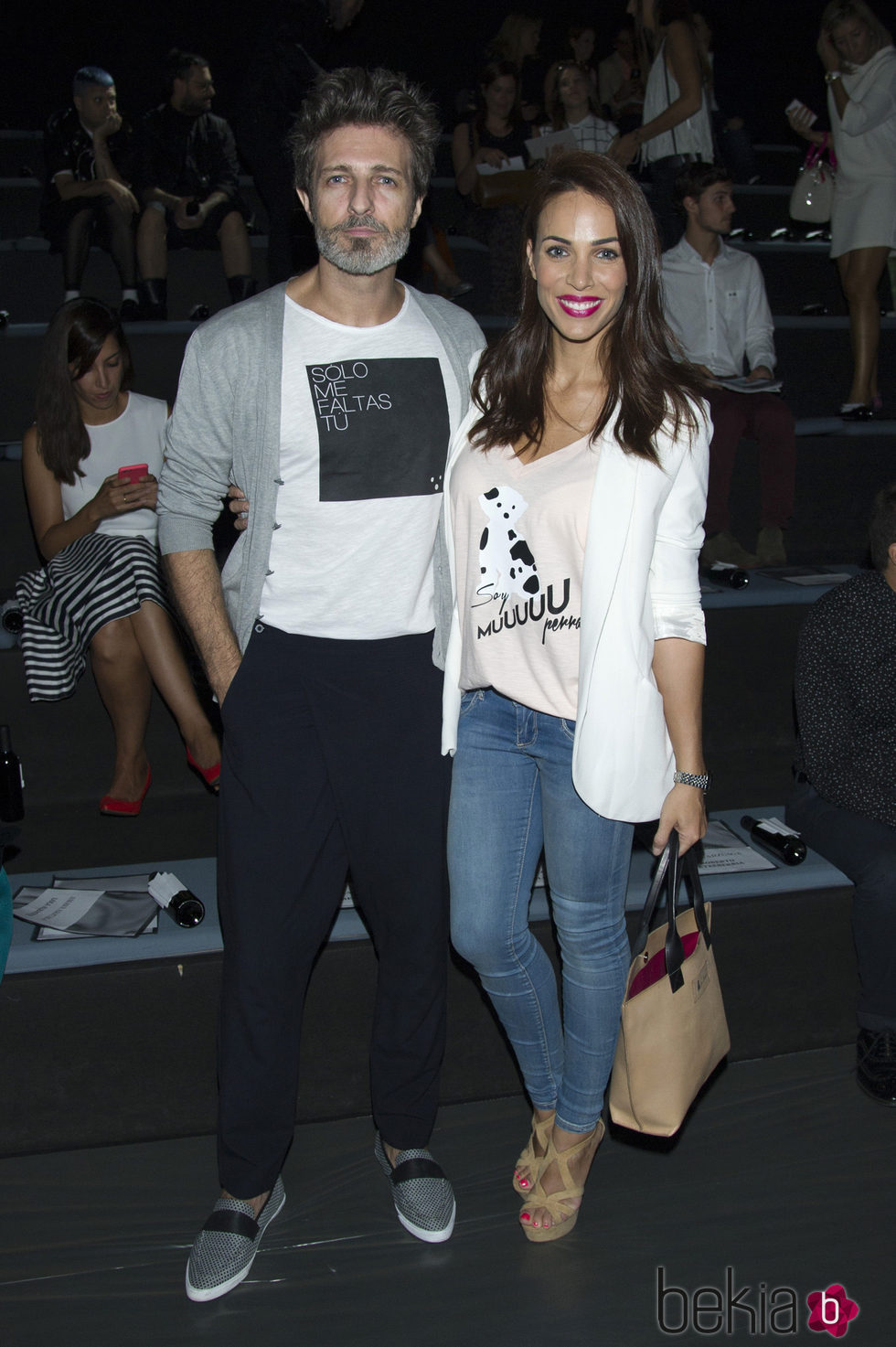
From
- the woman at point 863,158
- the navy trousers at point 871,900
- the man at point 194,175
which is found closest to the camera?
the navy trousers at point 871,900

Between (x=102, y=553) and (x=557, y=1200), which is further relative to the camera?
(x=102, y=553)

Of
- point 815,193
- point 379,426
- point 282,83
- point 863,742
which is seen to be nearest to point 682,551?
point 379,426

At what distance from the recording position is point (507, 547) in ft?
5.43

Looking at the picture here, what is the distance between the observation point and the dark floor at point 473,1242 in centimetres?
171

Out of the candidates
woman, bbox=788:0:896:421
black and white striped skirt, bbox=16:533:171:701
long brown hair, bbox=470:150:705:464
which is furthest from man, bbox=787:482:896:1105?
woman, bbox=788:0:896:421

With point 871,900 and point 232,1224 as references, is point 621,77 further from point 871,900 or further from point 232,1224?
point 232,1224

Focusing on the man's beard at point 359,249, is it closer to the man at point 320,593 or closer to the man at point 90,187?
the man at point 320,593

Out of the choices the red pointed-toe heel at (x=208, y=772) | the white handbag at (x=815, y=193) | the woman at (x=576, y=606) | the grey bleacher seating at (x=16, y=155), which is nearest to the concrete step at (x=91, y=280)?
the grey bleacher seating at (x=16, y=155)

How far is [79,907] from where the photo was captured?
2227 mm

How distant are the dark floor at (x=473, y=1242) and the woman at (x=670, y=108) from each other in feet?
10.9

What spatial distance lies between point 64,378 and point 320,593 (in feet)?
5.03

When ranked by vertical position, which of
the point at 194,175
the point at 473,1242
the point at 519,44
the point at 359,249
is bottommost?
the point at 473,1242

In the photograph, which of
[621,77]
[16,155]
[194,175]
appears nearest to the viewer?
[194,175]

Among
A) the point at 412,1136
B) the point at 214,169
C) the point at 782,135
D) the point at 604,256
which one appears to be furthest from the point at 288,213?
the point at 782,135
